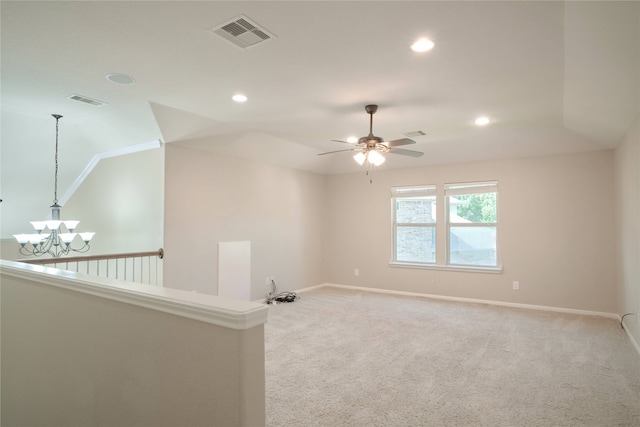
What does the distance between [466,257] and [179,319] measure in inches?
217

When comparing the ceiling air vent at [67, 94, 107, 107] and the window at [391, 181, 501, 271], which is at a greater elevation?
the ceiling air vent at [67, 94, 107, 107]

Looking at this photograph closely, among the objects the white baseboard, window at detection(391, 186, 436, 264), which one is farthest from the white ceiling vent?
window at detection(391, 186, 436, 264)

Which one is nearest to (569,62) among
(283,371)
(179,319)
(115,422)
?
(179,319)

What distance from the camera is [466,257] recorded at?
19.7ft

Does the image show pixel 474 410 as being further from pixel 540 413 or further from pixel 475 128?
pixel 475 128

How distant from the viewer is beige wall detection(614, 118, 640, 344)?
11.6 feet

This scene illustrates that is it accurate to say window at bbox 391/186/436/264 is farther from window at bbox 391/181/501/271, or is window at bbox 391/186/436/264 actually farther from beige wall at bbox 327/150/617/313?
beige wall at bbox 327/150/617/313

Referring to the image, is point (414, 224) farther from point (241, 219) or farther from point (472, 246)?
point (241, 219)

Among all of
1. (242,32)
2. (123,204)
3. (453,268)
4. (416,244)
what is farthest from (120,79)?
(453,268)

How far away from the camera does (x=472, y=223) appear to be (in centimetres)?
596

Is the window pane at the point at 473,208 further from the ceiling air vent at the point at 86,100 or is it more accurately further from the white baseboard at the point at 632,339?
the ceiling air vent at the point at 86,100

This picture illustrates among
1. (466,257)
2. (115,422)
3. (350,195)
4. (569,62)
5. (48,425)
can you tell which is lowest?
(48,425)

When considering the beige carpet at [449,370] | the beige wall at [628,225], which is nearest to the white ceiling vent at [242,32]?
the beige carpet at [449,370]

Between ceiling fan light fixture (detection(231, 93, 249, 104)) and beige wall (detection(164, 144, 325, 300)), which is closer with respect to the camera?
ceiling fan light fixture (detection(231, 93, 249, 104))
